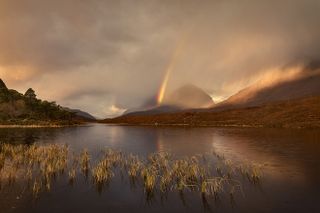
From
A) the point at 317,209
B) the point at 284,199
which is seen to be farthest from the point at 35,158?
the point at 317,209

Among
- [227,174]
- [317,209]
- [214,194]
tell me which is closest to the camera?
[317,209]

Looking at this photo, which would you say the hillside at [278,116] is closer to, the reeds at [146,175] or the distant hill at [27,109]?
the distant hill at [27,109]

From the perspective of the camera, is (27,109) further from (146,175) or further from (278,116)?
(146,175)

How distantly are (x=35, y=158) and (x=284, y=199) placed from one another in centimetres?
2894

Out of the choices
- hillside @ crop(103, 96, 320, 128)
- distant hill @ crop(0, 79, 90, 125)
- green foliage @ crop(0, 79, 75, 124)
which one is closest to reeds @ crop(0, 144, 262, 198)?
hillside @ crop(103, 96, 320, 128)

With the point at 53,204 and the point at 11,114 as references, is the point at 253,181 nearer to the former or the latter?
the point at 53,204

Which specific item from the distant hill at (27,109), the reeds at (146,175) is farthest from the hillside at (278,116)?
the reeds at (146,175)

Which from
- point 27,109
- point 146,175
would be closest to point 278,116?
point 146,175

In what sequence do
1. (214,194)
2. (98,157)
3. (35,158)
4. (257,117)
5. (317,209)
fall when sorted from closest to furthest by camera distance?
1. (317,209)
2. (214,194)
3. (35,158)
4. (98,157)
5. (257,117)

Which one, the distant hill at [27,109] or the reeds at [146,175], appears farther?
the distant hill at [27,109]

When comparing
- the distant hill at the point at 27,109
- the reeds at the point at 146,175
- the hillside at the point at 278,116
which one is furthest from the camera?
the distant hill at the point at 27,109

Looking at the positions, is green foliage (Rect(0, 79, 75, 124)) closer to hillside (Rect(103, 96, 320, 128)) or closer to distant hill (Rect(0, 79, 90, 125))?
distant hill (Rect(0, 79, 90, 125))

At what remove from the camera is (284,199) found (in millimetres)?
19984

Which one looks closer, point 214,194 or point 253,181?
point 214,194
